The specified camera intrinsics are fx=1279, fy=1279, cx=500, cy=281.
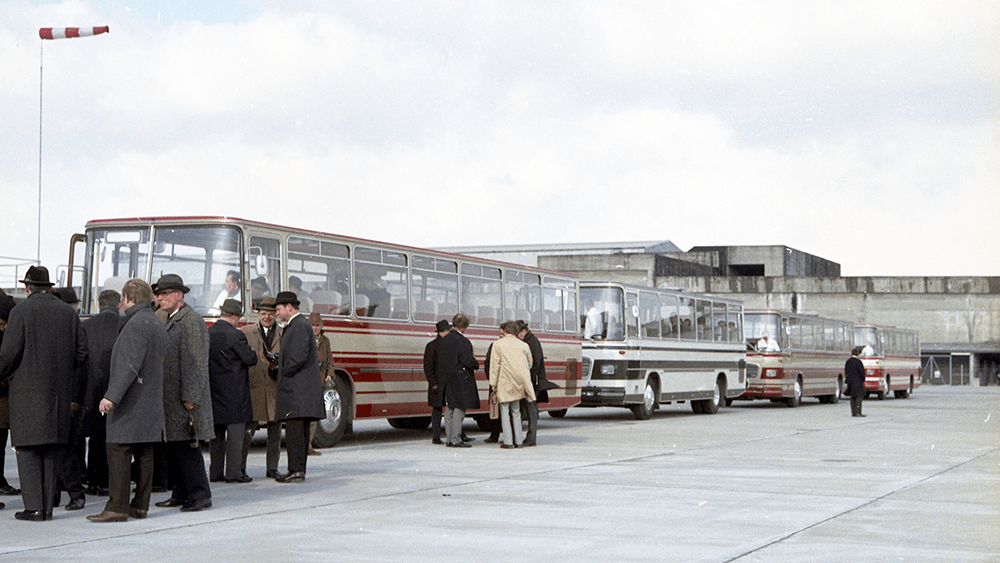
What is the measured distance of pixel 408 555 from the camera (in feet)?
26.6

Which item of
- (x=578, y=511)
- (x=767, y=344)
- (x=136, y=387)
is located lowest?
(x=578, y=511)

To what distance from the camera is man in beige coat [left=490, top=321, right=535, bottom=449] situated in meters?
17.7

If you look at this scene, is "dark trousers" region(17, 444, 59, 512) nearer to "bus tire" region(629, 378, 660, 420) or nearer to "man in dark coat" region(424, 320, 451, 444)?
"man in dark coat" region(424, 320, 451, 444)

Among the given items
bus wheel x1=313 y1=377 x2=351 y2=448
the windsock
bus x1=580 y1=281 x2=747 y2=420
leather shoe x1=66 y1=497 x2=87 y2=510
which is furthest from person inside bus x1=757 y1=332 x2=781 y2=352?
leather shoe x1=66 y1=497 x2=87 y2=510

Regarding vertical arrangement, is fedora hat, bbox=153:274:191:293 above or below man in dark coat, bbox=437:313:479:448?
above

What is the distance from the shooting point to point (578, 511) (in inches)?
410

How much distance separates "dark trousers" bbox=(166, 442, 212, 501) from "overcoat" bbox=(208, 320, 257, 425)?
1.71 metres

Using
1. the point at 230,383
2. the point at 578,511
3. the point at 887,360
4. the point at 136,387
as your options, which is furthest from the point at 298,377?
the point at 887,360

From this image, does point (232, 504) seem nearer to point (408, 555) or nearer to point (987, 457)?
A: point (408, 555)

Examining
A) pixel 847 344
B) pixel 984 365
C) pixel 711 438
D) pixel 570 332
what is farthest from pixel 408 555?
pixel 984 365

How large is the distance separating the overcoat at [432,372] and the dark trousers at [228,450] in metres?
5.76

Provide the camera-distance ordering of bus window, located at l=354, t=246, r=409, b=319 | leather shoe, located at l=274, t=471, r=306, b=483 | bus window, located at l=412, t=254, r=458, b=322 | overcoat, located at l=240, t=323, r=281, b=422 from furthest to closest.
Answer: bus window, located at l=412, t=254, r=458, b=322
bus window, located at l=354, t=246, r=409, b=319
overcoat, located at l=240, t=323, r=281, b=422
leather shoe, located at l=274, t=471, r=306, b=483

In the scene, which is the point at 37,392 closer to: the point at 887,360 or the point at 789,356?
the point at 789,356

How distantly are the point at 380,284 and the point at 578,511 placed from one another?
9051 millimetres
